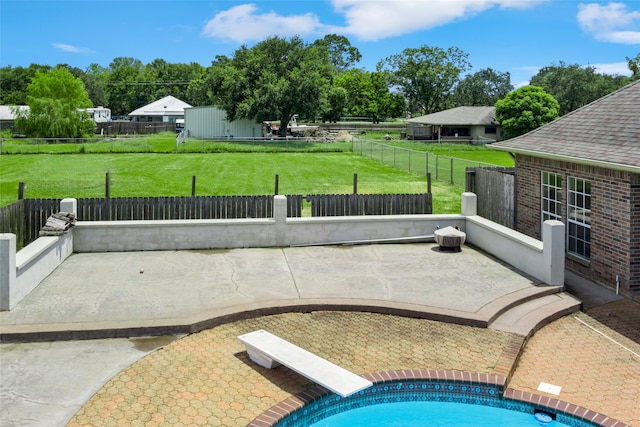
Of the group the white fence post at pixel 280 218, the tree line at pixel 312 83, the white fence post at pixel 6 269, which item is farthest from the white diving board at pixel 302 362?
the tree line at pixel 312 83

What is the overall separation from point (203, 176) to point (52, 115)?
99.8 feet

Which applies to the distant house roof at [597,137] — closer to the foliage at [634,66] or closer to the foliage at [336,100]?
the foliage at [336,100]

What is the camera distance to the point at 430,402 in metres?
7.99

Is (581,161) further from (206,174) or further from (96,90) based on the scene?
(96,90)

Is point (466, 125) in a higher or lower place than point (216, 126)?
higher

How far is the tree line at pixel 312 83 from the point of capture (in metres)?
56.0

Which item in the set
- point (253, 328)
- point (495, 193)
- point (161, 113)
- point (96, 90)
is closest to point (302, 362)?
point (253, 328)

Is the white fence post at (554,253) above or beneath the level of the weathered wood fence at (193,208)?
beneath

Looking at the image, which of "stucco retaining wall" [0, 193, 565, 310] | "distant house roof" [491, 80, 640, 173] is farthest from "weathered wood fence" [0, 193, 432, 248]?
"distant house roof" [491, 80, 640, 173]

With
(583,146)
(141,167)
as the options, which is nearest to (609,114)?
(583,146)

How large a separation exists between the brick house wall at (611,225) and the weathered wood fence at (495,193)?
7.94ft

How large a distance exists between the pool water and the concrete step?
230 centimetres

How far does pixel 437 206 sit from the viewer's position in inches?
882

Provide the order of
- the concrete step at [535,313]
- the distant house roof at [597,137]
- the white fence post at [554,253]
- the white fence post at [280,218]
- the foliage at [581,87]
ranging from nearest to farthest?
the concrete step at [535,313]
the white fence post at [554,253]
the distant house roof at [597,137]
the white fence post at [280,218]
the foliage at [581,87]
